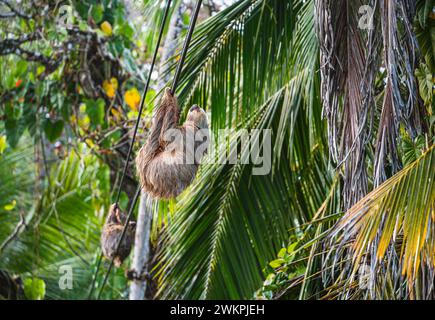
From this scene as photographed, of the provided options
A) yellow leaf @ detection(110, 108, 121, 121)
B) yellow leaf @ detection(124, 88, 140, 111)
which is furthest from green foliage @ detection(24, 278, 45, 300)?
yellow leaf @ detection(124, 88, 140, 111)

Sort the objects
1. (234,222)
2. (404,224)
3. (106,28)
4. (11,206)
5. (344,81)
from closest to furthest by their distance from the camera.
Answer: (404,224), (344,81), (234,222), (106,28), (11,206)

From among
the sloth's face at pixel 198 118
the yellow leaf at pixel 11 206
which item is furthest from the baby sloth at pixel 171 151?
the yellow leaf at pixel 11 206

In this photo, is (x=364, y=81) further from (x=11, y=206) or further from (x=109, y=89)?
(x=11, y=206)

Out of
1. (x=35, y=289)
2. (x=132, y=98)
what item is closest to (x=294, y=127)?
(x=132, y=98)

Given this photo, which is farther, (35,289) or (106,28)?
(35,289)

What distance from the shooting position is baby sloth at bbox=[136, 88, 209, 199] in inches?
126

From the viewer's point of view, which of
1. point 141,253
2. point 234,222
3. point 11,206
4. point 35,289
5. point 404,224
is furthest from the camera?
point 11,206

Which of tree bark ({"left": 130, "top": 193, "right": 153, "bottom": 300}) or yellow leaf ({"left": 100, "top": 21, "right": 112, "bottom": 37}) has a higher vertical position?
yellow leaf ({"left": 100, "top": 21, "right": 112, "bottom": 37})

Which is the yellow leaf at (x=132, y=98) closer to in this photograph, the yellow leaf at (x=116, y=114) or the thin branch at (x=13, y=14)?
the yellow leaf at (x=116, y=114)

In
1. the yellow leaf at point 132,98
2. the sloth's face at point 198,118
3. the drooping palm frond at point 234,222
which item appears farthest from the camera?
the yellow leaf at point 132,98

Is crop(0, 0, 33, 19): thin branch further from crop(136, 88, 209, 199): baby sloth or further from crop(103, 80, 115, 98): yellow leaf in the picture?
crop(136, 88, 209, 199): baby sloth

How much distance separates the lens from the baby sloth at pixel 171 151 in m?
3.19

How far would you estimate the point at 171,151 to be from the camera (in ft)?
10.6

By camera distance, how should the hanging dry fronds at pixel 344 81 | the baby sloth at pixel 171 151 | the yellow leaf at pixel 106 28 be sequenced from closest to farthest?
the baby sloth at pixel 171 151, the hanging dry fronds at pixel 344 81, the yellow leaf at pixel 106 28
